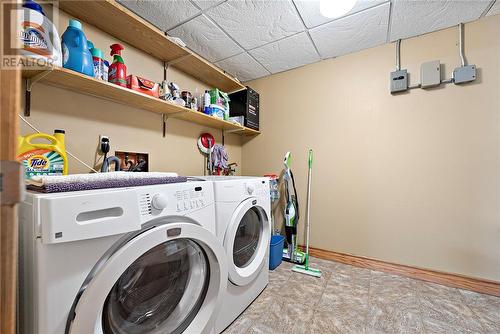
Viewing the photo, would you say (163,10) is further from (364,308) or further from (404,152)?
(364,308)

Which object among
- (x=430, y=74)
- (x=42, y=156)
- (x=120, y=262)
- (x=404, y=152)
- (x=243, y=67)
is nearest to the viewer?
(x=120, y=262)

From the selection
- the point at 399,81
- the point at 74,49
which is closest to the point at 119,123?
the point at 74,49

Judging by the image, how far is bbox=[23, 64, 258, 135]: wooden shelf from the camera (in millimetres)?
985

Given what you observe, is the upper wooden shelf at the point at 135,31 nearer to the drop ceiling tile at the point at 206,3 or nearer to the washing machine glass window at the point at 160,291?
the drop ceiling tile at the point at 206,3

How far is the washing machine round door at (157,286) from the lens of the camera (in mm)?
577

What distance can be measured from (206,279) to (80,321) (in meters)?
0.51

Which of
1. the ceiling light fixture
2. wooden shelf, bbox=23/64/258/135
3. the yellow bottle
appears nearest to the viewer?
the yellow bottle

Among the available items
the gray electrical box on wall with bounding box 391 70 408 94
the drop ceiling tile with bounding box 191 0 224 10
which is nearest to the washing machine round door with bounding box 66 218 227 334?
the drop ceiling tile with bounding box 191 0 224 10

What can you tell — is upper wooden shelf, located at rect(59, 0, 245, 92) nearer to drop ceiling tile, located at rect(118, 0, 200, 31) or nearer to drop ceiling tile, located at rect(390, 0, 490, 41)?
drop ceiling tile, located at rect(118, 0, 200, 31)

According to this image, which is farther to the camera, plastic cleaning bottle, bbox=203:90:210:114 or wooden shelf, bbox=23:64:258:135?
plastic cleaning bottle, bbox=203:90:210:114

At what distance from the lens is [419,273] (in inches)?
64.9

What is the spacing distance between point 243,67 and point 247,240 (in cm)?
179

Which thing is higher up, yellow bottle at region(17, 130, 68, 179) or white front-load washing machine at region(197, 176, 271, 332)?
yellow bottle at region(17, 130, 68, 179)
